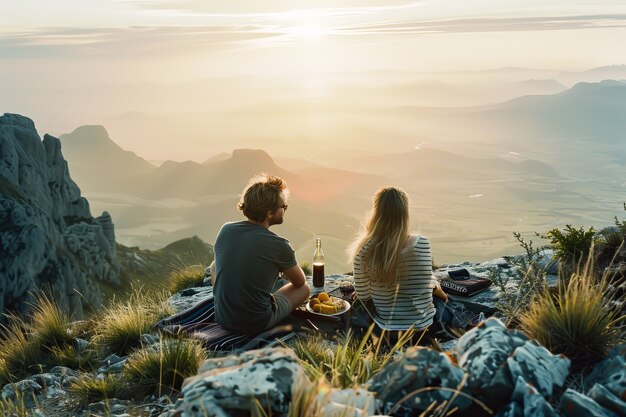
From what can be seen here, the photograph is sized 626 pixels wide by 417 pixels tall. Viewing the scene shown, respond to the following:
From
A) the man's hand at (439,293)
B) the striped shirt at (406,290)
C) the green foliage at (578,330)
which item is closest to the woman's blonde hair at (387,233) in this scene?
the striped shirt at (406,290)

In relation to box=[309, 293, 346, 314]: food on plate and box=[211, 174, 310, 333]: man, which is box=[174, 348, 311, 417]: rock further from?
box=[309, 293, 346, 314]: food on plate

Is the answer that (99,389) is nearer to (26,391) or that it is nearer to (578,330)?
(26,391)

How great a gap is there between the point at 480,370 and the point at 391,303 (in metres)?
3.25

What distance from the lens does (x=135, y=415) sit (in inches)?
213

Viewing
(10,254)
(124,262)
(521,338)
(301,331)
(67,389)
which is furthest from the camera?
(124,262)

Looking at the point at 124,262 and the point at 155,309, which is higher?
the point at 155,309

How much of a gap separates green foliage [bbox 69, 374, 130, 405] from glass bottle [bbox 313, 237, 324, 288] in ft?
10.7

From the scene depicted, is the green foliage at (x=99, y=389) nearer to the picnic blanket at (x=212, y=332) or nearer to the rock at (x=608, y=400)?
the picnic blanket at (x=212, y=332)

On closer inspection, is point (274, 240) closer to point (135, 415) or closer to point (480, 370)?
point (135, 415)

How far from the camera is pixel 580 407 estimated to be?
146 inches

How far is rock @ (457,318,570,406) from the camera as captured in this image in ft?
13.0

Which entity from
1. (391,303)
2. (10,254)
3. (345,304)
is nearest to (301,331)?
(345,304)

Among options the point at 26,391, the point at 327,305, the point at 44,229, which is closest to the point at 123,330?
the point at 26,391

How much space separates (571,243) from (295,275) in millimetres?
5088
